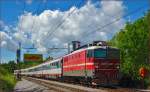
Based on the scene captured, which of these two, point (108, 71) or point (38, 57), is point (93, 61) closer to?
point (108, 71)

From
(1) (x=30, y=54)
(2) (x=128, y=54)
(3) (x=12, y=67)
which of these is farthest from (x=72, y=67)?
(3) (x=12, y=67)

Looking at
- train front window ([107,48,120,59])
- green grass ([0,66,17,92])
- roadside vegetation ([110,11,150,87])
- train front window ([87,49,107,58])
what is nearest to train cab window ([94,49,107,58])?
train front window ([87,49,107,58])

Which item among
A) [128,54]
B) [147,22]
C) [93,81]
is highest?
[147,22]

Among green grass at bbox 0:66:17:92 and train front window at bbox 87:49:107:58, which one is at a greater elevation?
train front window at bbox 87:49:107:58

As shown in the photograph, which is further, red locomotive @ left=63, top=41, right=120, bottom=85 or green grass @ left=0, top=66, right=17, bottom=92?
red locomotive @ left=63, top=41, right=120, bottom=85

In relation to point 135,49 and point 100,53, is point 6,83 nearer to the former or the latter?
point 100,53

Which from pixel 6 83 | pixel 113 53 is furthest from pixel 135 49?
pixel 6 83

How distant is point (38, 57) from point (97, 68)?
66191 mm

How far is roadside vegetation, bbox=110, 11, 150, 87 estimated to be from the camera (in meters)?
43.7

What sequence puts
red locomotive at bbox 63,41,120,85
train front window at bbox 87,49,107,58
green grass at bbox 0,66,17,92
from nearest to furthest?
green grass at bbox 0,66,17,92, red locomotive at bbox 63,41,120,85, train front window at bbox 87,49,107,58

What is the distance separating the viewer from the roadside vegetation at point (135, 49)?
43688 mm

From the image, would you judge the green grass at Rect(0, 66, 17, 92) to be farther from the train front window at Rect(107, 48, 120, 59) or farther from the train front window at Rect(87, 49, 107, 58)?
the train front window at Rect(107, 48, 120, 59)

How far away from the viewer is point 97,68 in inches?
1352

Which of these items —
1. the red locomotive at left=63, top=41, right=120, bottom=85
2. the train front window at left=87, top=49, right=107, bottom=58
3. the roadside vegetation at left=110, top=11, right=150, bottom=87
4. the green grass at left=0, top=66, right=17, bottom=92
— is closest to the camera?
the green grass at left=0, top=66, right=17, bottom=92
